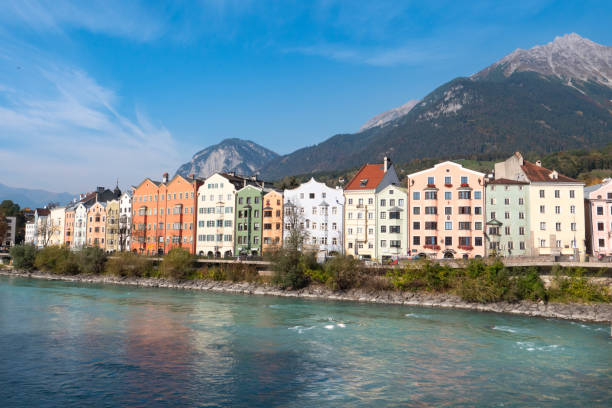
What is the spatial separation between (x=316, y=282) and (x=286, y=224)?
64.7 ft

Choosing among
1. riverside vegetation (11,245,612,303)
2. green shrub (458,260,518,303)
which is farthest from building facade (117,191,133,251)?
green shrub (458,260,518,303)

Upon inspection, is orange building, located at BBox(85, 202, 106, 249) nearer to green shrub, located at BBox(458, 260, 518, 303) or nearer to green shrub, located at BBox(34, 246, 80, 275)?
green shrub, located at BBox(34, 246, 80, 275)

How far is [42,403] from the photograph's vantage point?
19.0 metres

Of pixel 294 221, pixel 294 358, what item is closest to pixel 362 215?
pixel 294 221

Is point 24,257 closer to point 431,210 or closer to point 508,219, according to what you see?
point 431,210

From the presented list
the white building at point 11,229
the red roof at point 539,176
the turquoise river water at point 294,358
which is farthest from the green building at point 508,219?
the white building at point 11,229

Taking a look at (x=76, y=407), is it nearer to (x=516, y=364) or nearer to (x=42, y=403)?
(x=42, y=403)

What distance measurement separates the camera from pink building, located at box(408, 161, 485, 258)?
213 ft

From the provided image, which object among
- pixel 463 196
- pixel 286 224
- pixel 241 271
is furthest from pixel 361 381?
pixel 286 224

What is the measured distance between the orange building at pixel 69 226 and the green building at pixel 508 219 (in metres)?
94.9

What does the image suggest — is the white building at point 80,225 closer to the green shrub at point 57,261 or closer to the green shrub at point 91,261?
the green shrub at point 57,261

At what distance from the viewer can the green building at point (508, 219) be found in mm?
63719

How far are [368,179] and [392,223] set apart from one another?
8.76 m

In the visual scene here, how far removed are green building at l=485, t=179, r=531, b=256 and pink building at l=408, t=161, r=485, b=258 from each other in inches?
47.4
